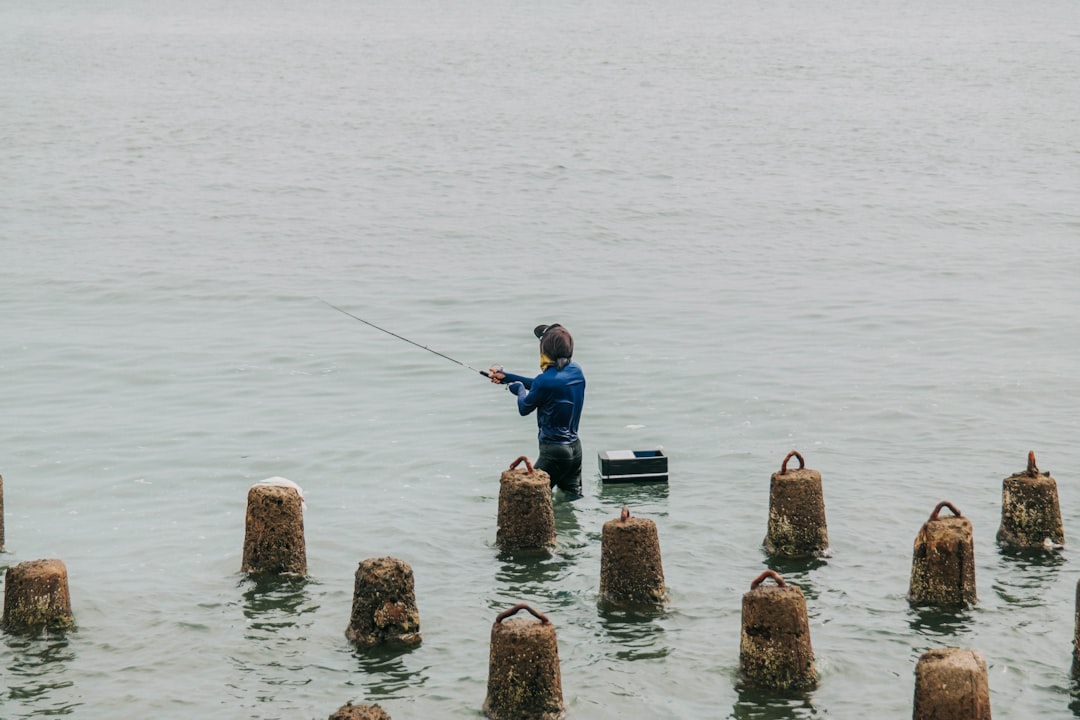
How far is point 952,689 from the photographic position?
760cm

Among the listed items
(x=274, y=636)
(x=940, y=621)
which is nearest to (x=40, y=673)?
(x=274, y=636)

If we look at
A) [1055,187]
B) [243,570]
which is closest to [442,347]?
[243,570]

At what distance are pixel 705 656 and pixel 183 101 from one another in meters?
41.0

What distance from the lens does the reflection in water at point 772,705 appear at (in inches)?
340

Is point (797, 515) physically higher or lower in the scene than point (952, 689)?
higher

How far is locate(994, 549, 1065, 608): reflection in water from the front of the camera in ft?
34.2

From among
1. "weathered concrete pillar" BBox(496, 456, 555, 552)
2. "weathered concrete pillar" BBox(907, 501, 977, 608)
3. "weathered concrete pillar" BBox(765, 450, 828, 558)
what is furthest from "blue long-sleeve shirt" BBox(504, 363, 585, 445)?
"weathered concrete pillar" BBox(907, 501, 977, 608)

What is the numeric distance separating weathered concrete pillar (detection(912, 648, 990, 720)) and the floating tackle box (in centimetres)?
610

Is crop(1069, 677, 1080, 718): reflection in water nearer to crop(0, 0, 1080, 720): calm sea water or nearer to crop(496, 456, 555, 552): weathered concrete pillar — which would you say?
crop(0, 0, 1080, 720): calm sea water

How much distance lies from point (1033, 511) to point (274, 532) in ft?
19.7

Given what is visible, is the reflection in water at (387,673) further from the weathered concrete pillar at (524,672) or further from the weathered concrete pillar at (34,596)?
the weathered concrete pillar at (34,596)

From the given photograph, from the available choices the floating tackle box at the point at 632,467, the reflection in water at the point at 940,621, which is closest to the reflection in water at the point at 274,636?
the floating tackle box at the point at 632,467

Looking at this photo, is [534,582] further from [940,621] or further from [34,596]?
[34,596]

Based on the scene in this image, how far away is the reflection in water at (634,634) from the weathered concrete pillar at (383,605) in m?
1.38
